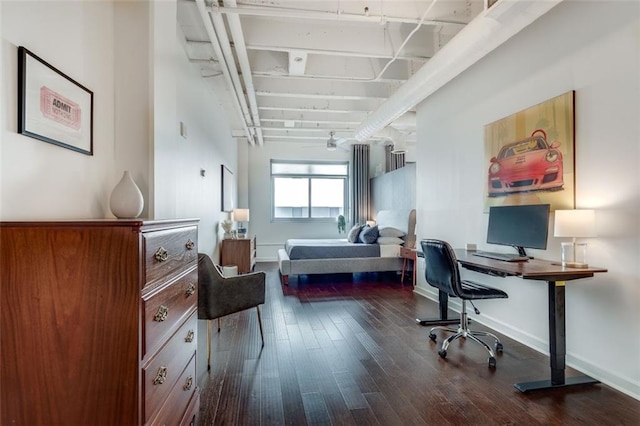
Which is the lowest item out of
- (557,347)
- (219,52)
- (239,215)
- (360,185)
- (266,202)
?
(557,347)

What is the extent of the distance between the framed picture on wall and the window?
17.1ft

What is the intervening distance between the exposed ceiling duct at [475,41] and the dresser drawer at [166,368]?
2.83 metres

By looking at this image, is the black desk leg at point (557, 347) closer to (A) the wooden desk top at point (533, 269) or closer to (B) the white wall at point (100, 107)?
(A) the wooden desk top at point (533, 269)

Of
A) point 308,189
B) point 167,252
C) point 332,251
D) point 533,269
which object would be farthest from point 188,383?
point 308,189

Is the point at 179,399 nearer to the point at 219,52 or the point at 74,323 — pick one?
the point at 74,323

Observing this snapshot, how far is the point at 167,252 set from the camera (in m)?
1.38

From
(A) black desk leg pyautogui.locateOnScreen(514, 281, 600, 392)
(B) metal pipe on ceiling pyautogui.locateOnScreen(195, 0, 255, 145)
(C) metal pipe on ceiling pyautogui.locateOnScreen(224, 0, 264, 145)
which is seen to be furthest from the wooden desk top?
(B) metal pipe on ceiling pyautogui.locateOnScreen(195, 0, 255, 145)

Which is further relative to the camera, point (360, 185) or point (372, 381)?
point (360, 185)

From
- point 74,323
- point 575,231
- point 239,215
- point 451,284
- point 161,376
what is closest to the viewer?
point 74,323

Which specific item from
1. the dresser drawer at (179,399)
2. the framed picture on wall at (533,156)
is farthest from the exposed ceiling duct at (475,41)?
the dresser drawer at (179,399)

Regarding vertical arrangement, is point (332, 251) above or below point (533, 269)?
below

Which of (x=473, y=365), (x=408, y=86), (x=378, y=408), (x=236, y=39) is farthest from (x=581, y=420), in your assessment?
(x=236, y=39)

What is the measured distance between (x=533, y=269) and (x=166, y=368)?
2.35 metres

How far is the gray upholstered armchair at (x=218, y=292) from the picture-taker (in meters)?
2.44
